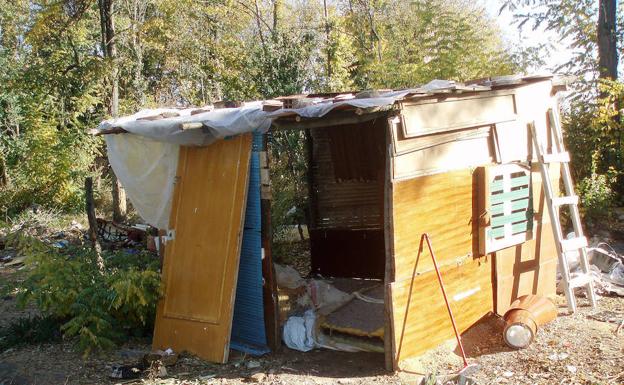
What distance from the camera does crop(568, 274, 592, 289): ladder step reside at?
6.38 m

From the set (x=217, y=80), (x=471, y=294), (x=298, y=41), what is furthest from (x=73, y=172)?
(x=471, y=294)

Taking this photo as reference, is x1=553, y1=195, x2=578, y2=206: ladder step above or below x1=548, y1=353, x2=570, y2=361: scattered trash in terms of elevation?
above

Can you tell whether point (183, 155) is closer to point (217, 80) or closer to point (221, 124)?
point (221, 124)

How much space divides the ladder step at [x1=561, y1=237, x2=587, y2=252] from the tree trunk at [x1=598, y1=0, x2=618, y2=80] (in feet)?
16.9

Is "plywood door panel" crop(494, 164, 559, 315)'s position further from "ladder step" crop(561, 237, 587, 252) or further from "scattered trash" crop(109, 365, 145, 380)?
"scattered trash" crop(109, 365, 145, 380)

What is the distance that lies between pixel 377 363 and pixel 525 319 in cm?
152

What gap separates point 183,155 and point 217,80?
874 centimetres

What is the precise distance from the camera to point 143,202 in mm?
6555

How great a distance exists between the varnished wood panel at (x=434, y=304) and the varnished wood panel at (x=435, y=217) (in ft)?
0.35

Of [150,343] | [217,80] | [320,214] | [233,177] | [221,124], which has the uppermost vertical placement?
[217,80]

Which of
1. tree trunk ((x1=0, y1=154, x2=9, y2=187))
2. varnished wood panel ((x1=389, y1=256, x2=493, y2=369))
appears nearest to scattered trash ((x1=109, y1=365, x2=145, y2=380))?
varnished wood panel ((x1=389, y1=256, x2=493, y2=369))

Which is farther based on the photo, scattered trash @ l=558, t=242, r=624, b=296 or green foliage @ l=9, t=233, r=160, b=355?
scattered trash @ l=558, t=242, r=624, b=296

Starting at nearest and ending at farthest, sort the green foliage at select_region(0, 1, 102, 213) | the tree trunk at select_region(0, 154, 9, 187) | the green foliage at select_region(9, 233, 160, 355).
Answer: the green foliage at select_region(9, 233, 160, 355), the green foliage at select_region(0, 1, 102, 213), the tree trunk at select_region(0, 154, 9, 187)

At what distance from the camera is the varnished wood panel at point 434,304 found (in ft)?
16.6
